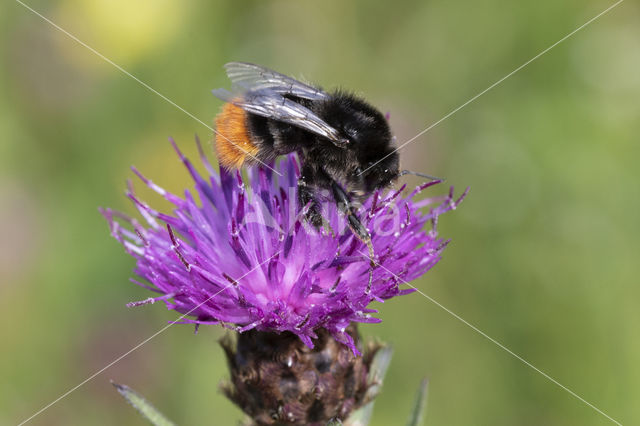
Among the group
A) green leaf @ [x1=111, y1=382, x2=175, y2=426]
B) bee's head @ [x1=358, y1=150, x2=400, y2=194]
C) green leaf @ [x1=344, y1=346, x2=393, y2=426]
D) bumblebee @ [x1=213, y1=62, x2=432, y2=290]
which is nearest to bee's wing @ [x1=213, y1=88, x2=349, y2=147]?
bumblebee @ [x1=213, y1=62, x2=432, y2=290]

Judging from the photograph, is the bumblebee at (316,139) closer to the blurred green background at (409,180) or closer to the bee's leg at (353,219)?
the bee's leg at (353,219)

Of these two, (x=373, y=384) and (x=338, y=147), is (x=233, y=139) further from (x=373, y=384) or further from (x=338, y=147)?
(x=373, y=384)

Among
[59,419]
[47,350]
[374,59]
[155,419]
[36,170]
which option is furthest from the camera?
[374,59]

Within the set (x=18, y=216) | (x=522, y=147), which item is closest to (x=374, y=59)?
(x=522, y=147)

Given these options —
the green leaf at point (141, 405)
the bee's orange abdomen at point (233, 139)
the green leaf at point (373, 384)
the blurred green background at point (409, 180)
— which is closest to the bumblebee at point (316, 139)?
the bee's orange abdomen at point (233, 139)

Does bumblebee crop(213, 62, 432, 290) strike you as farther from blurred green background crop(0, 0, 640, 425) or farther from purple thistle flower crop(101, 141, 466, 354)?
blurred green background crop(0, 0, 640, 425)

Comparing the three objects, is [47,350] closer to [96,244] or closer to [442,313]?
[96,244]

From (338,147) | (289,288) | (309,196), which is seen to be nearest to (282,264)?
(289,288)
